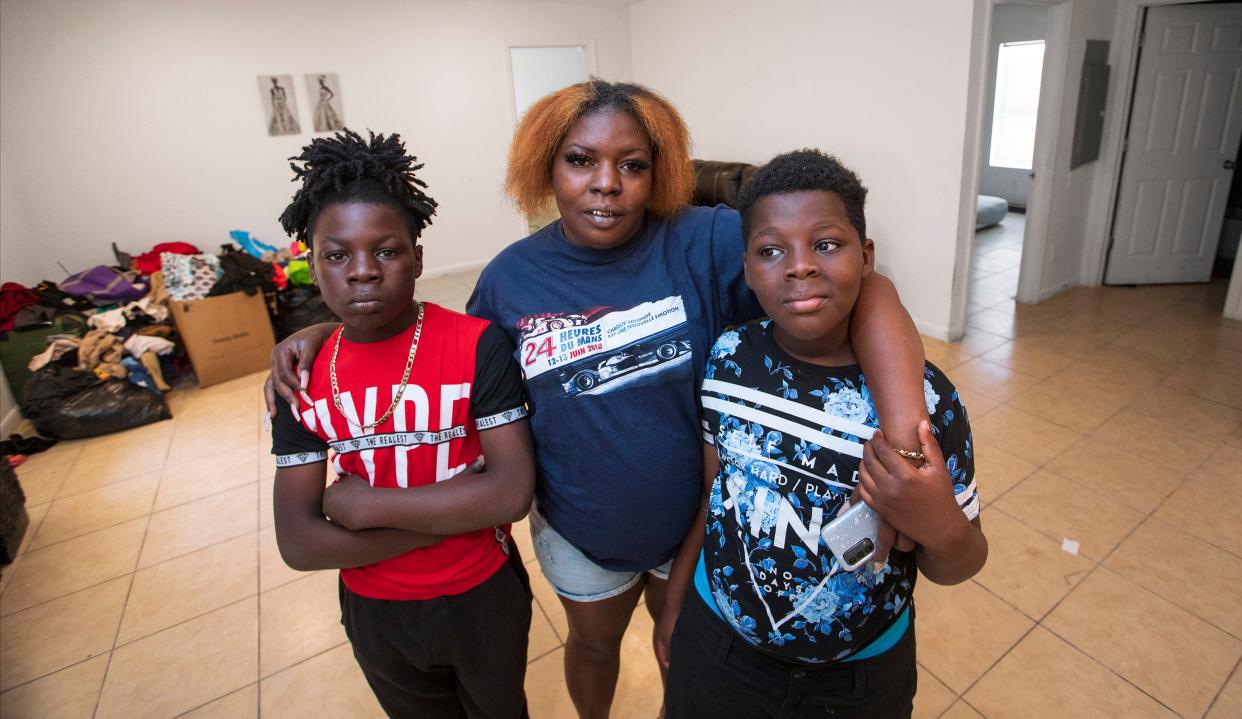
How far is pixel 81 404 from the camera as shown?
368 cm

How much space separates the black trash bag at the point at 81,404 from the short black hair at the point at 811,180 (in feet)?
14.0

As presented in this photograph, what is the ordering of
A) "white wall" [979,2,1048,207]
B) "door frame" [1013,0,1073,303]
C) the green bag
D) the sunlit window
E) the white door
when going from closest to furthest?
the green bag → "door frame" [1013,0,1073,303] → the white door → "white wall" [979,2,1048,207] → the sunlit window

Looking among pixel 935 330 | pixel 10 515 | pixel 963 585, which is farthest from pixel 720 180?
pixel 10 515

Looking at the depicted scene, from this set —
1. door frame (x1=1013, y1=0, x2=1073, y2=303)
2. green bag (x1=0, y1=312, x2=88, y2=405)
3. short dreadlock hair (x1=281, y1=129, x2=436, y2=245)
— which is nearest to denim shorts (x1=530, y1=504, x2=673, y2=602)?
short dreadlock hair (x1=281, y1=129, x2=436, y2=245)

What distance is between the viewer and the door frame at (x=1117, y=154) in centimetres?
425

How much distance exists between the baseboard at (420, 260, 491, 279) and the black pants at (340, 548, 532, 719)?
18.2 ft

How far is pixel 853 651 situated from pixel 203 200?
5.92 metres

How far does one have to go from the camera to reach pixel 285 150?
5418 millimetres

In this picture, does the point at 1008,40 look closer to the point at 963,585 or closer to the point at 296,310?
the point at 963,585

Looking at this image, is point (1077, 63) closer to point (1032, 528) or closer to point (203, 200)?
point (1032, 528)

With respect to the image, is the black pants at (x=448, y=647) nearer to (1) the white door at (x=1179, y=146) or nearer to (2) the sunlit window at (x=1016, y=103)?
(1) the white door at (x=1179, y=146)

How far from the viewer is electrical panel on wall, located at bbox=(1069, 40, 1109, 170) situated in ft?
14.1

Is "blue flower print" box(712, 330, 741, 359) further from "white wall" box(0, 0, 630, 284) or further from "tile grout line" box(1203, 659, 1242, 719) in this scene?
"white wall" box(0, 0, 630, 284)

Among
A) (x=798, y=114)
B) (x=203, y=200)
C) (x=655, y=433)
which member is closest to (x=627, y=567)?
(x=655, y=433)
